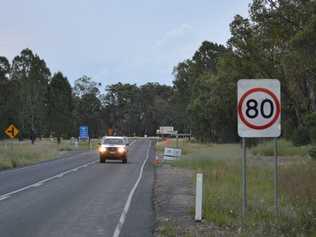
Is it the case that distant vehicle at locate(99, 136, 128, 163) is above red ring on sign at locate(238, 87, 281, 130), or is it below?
below

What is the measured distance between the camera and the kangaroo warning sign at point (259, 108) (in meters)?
11.3

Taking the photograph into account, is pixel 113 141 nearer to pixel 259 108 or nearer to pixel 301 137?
pixel 301 137

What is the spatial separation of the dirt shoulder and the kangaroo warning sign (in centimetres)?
197

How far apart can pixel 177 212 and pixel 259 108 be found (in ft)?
16.5

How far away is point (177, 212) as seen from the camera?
1558 cm

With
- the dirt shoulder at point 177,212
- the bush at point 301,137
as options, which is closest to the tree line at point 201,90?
the bush at point 301,137

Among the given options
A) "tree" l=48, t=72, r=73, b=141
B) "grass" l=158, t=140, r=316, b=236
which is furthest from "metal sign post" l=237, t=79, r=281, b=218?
A: "tree" l=48, t=72, r=73, b=141

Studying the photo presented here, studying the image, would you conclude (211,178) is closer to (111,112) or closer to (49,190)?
(49,190)

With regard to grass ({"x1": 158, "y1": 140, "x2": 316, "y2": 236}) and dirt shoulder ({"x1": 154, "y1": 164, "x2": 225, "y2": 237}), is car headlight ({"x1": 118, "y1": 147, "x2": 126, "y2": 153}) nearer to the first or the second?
dirt shoulder ({"x1": 154, "y1": 164, "x2": 225, "y2": 237})

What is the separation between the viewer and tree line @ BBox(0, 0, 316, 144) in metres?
39.3

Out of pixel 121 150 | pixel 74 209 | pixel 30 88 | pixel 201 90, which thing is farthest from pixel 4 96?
pixel 74 209

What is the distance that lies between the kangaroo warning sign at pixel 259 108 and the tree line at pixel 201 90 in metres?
19.2

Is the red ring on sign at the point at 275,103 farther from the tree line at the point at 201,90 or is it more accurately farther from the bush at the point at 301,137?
the bush at the point at 301,137

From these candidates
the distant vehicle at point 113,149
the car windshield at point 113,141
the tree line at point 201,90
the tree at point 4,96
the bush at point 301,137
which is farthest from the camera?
the tree at point 4,96
